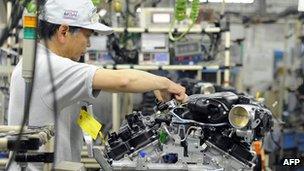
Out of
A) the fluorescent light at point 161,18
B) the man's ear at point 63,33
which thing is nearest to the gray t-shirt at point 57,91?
the man's ear at point 63,33

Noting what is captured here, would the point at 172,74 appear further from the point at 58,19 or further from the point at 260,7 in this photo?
the point at 58,19

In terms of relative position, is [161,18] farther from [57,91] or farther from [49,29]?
[57,91]

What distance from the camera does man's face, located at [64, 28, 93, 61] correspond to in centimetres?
238

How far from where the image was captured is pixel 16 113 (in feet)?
7.41

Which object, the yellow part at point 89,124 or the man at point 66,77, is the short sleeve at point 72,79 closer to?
the man at point 66,77

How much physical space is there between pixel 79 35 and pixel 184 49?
3.87 meters

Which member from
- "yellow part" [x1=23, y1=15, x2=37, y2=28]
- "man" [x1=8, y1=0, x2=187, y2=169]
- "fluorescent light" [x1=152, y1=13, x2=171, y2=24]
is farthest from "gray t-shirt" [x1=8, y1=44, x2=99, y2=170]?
"fluorescent light" [x1=152, y1=13, x2=171, y2=24]

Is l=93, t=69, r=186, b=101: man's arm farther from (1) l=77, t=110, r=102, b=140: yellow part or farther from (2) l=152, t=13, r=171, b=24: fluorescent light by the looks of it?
(2) l=152, t=13, r=171, b=24: fluorescent light

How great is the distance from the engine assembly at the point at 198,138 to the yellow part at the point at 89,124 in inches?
29.3

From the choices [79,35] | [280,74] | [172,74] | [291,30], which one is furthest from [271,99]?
[79,35]

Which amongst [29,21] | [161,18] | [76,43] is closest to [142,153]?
[76,43]

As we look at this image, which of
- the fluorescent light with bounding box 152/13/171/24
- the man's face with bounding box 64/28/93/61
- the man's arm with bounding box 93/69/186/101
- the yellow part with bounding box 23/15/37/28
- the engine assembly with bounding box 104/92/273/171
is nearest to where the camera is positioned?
the yellow part with bounding box 23/15/37/28

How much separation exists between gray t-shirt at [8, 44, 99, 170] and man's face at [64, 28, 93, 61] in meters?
0.16

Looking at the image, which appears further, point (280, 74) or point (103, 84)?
point (280, 74)
